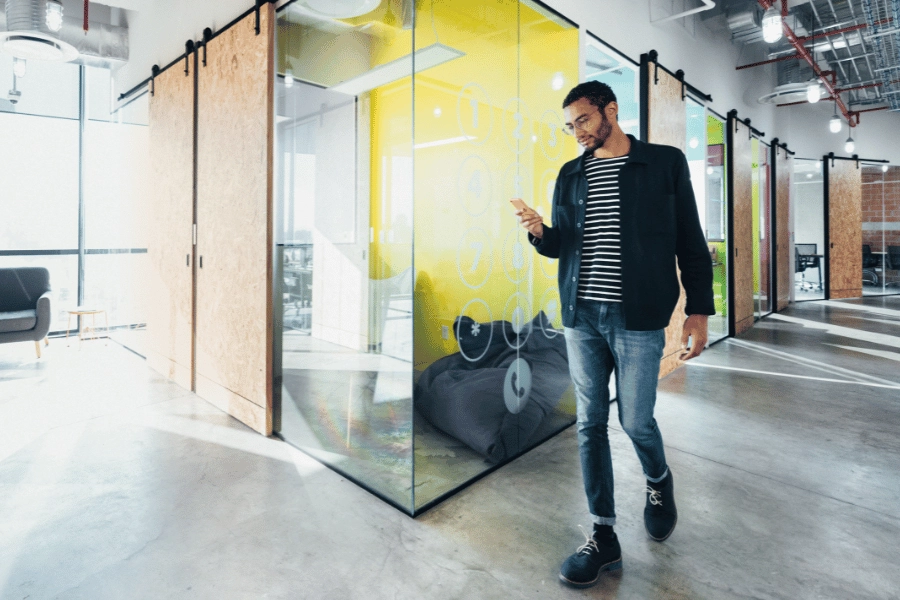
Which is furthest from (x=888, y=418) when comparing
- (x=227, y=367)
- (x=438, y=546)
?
(x=227, y=367)

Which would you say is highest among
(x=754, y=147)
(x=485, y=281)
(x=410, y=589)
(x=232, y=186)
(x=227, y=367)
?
(x=754, y=147)

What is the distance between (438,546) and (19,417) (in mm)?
3244

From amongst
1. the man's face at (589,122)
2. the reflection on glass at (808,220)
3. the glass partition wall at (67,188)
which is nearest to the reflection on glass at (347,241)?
the man's face at (589,122)

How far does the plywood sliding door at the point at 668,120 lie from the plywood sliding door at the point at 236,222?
289cm

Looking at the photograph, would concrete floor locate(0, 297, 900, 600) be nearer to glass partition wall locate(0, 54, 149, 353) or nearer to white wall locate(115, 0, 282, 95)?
glass partition wall locate(0, 54, 149, 353)

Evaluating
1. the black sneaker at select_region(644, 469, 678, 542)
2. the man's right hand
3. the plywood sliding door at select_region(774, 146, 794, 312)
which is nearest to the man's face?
the man's right hand

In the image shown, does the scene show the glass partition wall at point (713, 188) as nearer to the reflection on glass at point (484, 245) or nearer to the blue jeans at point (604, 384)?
the reflection on glass at point (484, 245)

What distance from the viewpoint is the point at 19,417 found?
360 cm

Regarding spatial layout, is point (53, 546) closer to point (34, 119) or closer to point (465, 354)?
point (465, 354)

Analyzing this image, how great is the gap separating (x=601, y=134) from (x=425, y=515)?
5.48ft

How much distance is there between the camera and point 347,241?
2.66 meters

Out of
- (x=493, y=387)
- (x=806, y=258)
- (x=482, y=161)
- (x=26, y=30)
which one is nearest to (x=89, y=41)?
(x=26, y=30)

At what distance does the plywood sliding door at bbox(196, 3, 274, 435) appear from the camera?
10.4 ft

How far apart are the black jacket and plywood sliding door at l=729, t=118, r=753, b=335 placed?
5.25 m
